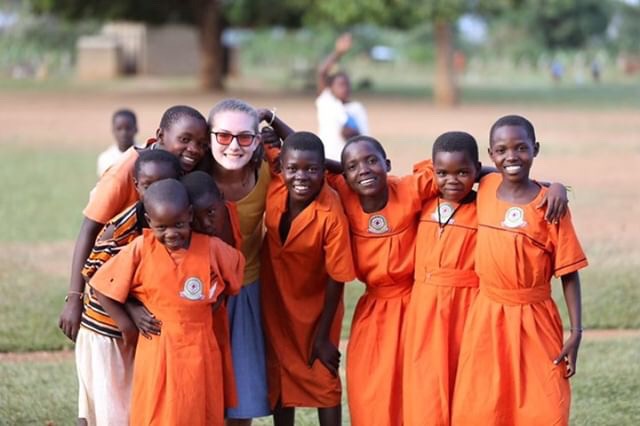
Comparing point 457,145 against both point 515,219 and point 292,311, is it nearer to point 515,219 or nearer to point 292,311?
point 515,219

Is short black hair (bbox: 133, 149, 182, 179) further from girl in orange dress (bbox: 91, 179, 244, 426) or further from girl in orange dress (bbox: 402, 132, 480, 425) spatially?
girl in orange dress (bbox: 402, 132, 480, 425)

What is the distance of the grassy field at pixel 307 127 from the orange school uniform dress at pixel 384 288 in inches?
48.6

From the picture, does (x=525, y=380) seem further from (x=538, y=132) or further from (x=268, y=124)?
(x=538, y=132)

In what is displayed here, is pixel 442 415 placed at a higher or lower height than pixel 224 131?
lower

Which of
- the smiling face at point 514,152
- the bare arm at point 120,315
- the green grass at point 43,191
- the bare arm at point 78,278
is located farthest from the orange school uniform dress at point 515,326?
the green grass at point 43,191

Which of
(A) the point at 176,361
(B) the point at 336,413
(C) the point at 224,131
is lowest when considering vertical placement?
(B) the point at 336,413

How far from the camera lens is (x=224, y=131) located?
4559 mm

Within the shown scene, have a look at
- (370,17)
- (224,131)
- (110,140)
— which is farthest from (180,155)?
(370,17)

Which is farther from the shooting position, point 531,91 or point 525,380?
point 531,91

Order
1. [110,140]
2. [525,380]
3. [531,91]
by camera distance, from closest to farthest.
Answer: [525,380], [110,140], [531,91]

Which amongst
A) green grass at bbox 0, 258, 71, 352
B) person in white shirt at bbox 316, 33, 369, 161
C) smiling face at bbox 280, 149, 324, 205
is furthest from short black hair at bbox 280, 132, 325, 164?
person in white shirt at bbox 316, 33, 369, 161

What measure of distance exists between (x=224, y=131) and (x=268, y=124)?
502mm

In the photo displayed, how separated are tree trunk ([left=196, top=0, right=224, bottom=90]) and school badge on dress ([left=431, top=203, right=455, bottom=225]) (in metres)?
27.6

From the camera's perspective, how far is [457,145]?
455 cm
